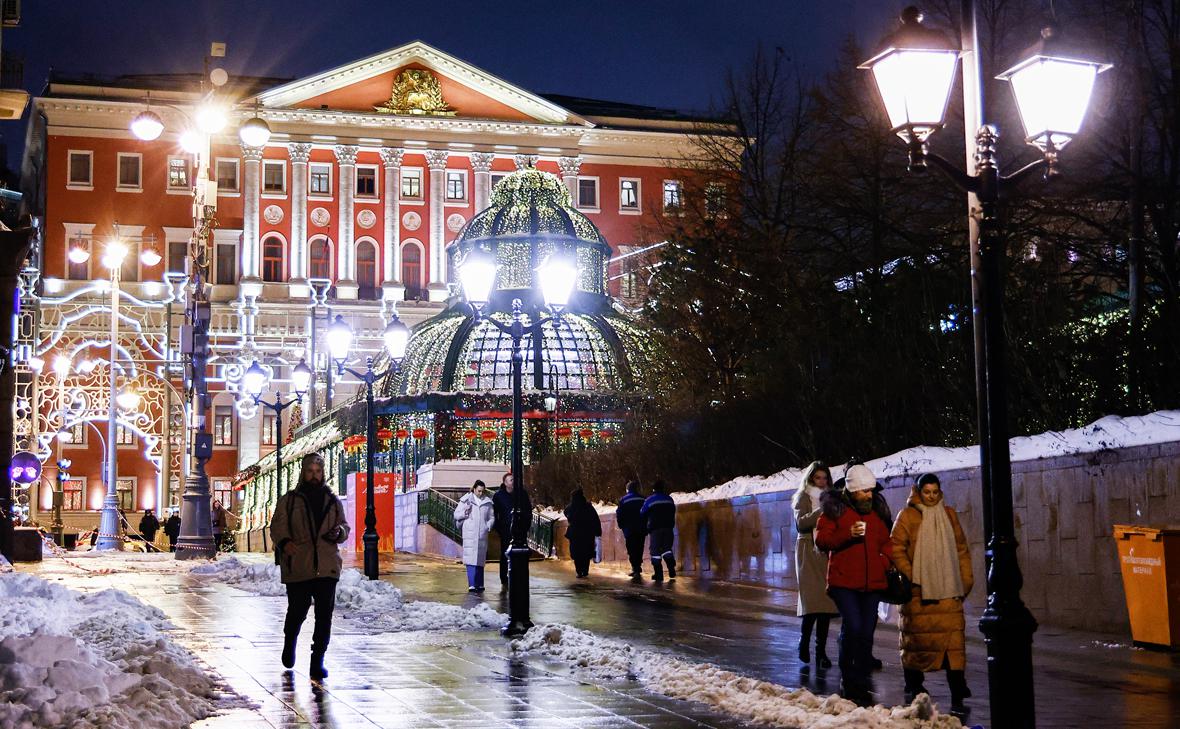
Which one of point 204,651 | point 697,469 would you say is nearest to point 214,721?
point 204,651

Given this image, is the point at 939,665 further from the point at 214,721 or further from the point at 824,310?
the point at 824,310

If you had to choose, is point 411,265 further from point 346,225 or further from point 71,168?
point 71,168

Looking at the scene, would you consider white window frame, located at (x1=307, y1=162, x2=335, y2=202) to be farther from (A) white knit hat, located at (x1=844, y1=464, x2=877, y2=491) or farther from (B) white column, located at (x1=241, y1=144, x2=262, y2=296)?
(A) white knit hat, located at (x1=844, y1=464, x2=877, y2=491)

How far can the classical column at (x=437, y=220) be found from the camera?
8494cm

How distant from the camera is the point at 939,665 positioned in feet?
34.9

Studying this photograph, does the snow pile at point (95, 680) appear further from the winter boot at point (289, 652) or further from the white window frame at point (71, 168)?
the white window frame at point (71, 168)

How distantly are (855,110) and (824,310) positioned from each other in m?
3.51

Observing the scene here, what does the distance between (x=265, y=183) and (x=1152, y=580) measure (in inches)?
2965

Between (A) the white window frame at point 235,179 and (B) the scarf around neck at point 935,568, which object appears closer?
(B) the scarf around neck at point 935,568

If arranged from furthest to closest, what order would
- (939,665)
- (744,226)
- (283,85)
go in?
(283,85)
(744,226)
(939,665)

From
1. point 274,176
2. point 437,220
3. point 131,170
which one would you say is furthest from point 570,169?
point 131,170

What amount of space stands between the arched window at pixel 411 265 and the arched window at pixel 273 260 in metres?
6.19

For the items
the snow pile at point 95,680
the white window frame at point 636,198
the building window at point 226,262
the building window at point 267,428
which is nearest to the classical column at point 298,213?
the building window at point 226,262

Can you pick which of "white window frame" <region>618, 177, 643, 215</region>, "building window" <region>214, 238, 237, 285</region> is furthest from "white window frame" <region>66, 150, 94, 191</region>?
"white window frame" <region>618, 177, 643, 215</region>
